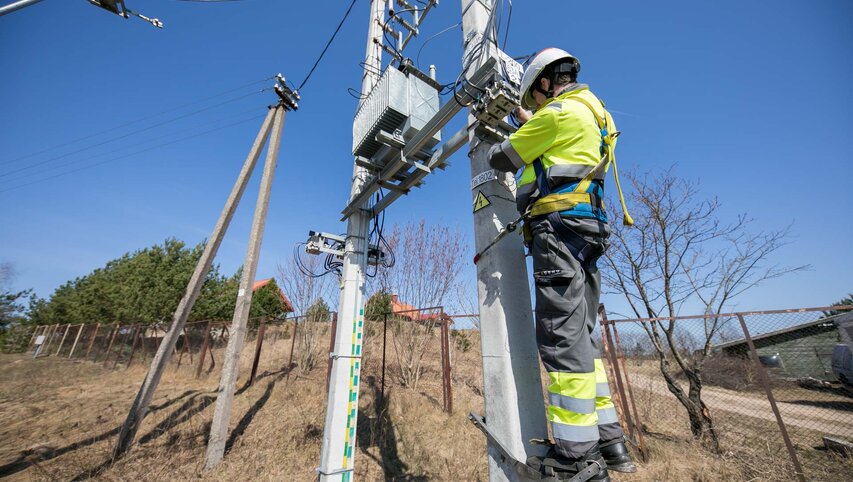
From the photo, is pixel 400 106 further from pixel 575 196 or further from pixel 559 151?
pixel 575 196

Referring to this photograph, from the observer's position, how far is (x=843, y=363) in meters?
10.7

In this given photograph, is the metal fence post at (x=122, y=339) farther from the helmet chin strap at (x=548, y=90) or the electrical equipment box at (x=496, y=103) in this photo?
the helmet chin strap at (x=548, y=90)

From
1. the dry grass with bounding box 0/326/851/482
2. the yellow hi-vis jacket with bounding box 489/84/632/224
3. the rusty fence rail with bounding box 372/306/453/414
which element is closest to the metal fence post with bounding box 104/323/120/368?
the dry grass with bounding box 0/326/851/482

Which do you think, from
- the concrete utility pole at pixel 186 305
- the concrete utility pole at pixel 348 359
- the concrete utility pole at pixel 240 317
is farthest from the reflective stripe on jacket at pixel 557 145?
the concrete utility pole at pixel 186 305

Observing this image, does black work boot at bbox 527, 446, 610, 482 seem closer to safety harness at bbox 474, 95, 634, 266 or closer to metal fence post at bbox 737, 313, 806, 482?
safety harness at bbox 474, 95, 634, 266

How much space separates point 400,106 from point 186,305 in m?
5.86

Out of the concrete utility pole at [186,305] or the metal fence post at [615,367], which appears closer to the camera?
the metal fence post at [615,367]

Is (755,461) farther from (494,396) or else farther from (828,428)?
(494,396)

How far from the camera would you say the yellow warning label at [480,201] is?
78.6 inches

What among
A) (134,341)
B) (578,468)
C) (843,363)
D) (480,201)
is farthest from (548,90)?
(134,341)

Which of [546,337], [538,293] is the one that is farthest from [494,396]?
[538,293]

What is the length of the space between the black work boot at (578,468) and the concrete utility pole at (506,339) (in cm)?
24

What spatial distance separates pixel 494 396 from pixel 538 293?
0.63 m

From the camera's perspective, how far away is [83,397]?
9438mm
